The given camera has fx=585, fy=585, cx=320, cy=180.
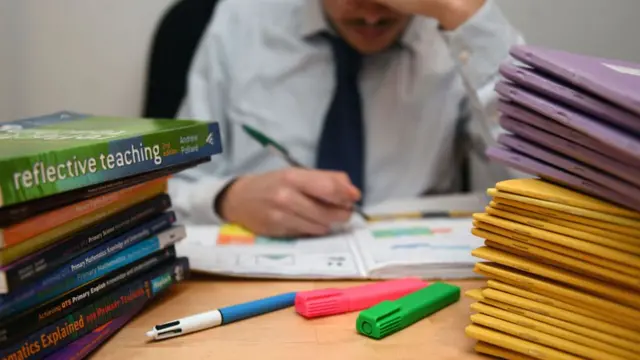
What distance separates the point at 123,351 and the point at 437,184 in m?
0.76

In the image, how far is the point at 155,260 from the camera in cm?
57

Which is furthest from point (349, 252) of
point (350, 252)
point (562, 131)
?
point (562, 131)

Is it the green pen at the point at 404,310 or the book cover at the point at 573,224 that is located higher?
the book cover at the point at 573,224

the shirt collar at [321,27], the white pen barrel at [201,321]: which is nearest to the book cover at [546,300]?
the white pen barrel at [201,321]

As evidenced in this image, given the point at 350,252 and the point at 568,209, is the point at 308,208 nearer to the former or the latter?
the point at 350,252

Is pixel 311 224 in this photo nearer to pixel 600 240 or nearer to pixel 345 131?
pixel 345 131

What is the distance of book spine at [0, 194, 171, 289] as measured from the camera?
1.34ft

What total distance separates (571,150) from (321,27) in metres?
0.68

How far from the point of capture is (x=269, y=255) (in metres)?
0.70

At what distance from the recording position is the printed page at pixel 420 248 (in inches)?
25.0

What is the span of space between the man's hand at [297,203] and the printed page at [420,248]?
0.05 meters

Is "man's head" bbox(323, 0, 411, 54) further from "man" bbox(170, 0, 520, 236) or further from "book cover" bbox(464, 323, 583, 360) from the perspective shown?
"book cover" bbox(464, 323, 583, 360)

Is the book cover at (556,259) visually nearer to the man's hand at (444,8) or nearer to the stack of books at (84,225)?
the stack of books at (84,225)

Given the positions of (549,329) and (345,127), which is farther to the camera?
(345,127)
